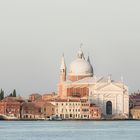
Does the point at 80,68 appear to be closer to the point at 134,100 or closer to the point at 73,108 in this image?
the point at 73,108

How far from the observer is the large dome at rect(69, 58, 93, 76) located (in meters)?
116

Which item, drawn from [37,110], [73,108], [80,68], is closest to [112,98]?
[73,108]

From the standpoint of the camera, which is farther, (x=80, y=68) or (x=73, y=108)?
(x=80, y=68)

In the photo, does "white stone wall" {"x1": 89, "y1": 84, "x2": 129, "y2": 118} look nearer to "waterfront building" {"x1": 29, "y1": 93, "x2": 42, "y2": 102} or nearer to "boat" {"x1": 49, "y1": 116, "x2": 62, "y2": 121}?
"boat" {"x1": 49, "y1": 116, "x2": 62, "y2": 121}

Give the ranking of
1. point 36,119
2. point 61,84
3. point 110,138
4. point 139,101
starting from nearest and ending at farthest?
1. point 110,138
2. point 36,119
3. point 61,84
4. point 139,101

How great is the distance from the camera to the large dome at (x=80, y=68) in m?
116

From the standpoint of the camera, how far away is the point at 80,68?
115562 mm

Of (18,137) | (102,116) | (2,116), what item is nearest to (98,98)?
(102,116)

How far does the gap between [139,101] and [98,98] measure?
1566cm

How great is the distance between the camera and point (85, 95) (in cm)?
11169

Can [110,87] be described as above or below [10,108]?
above

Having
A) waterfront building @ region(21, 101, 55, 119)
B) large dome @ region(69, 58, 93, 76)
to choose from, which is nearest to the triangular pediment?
waterfront building @ region(21, 101, 55, 119)

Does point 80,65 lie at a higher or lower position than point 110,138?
higher

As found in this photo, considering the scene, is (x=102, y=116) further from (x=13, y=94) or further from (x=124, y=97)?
(x=13, y=94)
